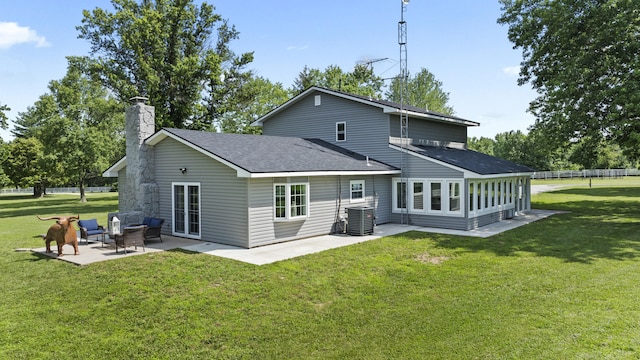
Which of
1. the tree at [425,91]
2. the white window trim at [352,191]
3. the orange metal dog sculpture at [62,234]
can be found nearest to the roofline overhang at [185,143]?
the orange metal dog sculpture at [62,234]

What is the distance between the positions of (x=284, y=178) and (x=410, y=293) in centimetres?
648

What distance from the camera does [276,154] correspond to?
1454 cm

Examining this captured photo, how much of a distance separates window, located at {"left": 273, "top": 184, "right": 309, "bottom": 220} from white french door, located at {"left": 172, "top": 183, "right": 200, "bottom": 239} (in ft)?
9.11

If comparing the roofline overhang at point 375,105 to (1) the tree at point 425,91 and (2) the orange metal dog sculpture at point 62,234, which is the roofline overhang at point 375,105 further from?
(1) the tree at point 425,91

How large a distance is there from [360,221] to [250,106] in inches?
875

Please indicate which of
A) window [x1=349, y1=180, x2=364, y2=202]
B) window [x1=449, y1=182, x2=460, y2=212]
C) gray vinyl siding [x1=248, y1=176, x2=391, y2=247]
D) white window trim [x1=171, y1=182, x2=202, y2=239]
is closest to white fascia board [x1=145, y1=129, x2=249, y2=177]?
gray vinyl siding [x1=248, y1=176, x2=391, y2=247]

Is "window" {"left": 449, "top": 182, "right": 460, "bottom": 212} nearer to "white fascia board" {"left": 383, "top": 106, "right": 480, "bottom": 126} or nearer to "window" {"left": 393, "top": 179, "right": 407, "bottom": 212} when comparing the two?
Result: "window" {"left": 393, "top": 179, "right": 407, "bottom": 212}

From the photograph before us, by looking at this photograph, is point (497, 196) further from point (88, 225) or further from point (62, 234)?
point (62, 234)

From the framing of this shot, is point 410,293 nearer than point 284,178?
Yes

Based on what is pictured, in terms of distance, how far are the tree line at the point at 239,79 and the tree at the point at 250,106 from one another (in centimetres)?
9

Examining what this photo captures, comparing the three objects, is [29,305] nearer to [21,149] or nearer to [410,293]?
[410,293]

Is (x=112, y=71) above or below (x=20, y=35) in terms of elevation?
below

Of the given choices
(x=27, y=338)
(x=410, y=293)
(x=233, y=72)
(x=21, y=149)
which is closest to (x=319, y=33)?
(x=233, y=72)

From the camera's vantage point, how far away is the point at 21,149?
5256 cm
